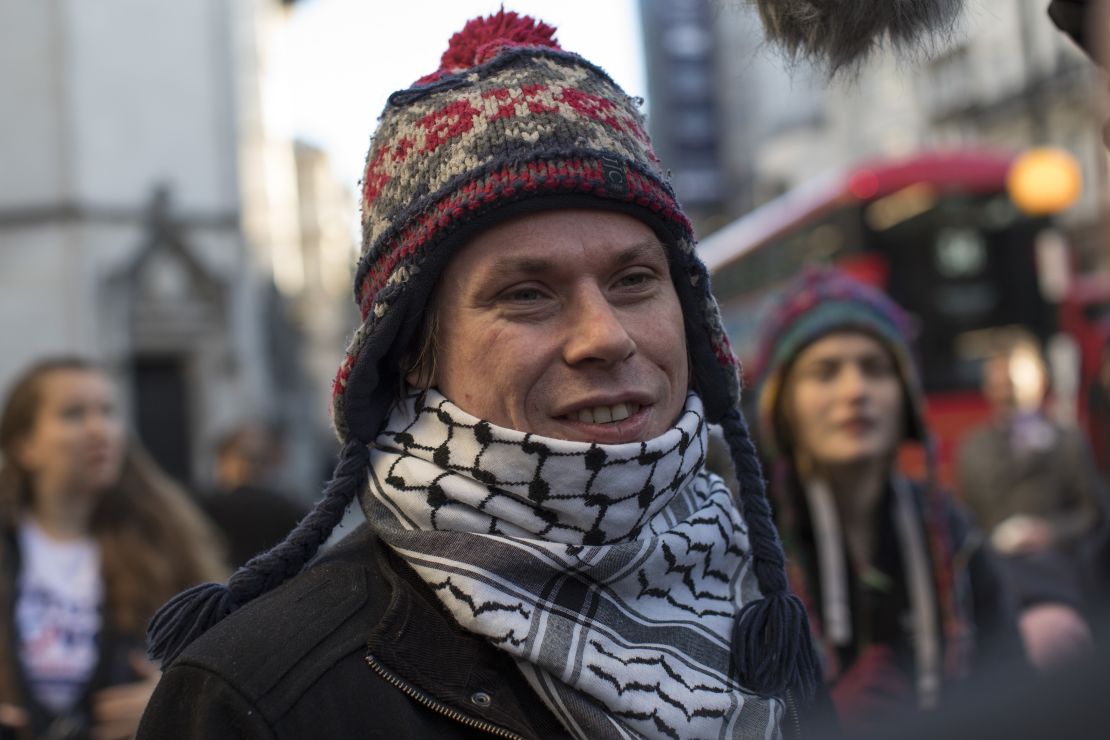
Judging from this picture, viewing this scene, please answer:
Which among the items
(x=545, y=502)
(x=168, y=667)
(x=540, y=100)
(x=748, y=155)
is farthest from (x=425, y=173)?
(x=748, y=155)

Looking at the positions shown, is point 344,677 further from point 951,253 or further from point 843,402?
point 951,253

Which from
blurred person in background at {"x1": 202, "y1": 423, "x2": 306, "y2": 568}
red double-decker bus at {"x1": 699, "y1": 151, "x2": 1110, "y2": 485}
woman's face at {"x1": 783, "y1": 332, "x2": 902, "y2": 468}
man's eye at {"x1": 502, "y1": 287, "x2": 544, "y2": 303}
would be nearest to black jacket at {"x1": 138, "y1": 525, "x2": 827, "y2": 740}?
man's eye at {"x1": 502, "y1": 287, "x2": 544, "y2": 303}

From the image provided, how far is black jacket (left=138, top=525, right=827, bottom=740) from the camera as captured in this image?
64.4 inches

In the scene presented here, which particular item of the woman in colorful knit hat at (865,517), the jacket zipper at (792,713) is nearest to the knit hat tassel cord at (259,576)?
the jacket zipper at (792,713)

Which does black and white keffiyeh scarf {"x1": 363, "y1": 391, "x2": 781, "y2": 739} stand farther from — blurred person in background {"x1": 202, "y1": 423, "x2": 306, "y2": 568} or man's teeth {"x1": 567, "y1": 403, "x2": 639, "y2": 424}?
blurred person in background {"x1": 202, "y1": 423, "x2": 306, "y2": 568}

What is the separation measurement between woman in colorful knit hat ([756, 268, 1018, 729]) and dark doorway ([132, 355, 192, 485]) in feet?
61.6

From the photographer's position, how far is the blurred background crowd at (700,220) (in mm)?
6039

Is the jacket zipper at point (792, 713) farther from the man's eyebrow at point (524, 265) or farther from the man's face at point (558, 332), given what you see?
the man's eyebrow at point (524, 265)

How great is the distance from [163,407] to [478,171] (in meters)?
21.1

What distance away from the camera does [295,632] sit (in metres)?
1.73

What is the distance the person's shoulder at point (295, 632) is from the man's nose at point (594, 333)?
0.44 m

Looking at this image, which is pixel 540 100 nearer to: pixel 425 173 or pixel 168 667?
pixel 425 173

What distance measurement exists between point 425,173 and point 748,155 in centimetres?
3647

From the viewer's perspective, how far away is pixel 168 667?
174 cm
